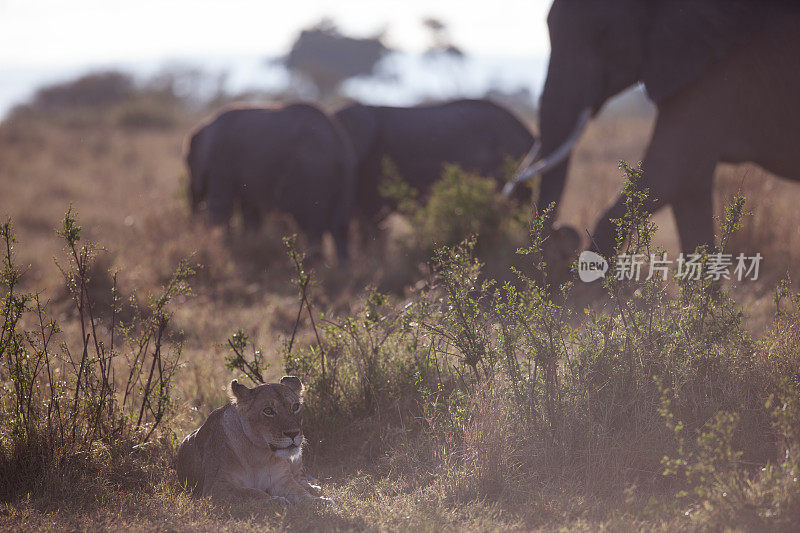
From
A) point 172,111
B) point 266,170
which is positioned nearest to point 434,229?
point 266,170

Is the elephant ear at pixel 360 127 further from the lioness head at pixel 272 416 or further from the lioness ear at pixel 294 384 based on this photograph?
the lioness head at pixel 272 416

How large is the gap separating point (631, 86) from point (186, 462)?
547cm

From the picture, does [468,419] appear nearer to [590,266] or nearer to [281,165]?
[590,266]

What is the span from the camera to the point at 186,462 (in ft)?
15.7

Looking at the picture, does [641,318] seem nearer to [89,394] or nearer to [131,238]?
[89,394]

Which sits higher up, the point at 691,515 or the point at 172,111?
the point at 172,111

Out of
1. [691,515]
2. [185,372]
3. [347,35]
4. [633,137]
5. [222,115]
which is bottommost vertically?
[691,515]

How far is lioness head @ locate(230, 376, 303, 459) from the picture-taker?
4.34m

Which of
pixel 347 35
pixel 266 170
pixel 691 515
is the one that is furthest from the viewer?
pixel 347 35

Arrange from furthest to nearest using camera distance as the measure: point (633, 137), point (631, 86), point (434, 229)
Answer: point (633, 137)
point (434, 229)
point (631, 86)

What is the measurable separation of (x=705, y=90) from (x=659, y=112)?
1.39 feet

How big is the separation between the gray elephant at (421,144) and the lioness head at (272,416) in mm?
6650

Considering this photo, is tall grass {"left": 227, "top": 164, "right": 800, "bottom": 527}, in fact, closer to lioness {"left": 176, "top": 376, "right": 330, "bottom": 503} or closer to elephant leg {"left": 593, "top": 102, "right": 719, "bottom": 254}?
lioness {"left": 176, "top": 376, "right": 330, "bottom": 503}

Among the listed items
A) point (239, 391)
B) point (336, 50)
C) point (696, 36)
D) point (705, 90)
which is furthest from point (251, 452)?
point (336, 50)
